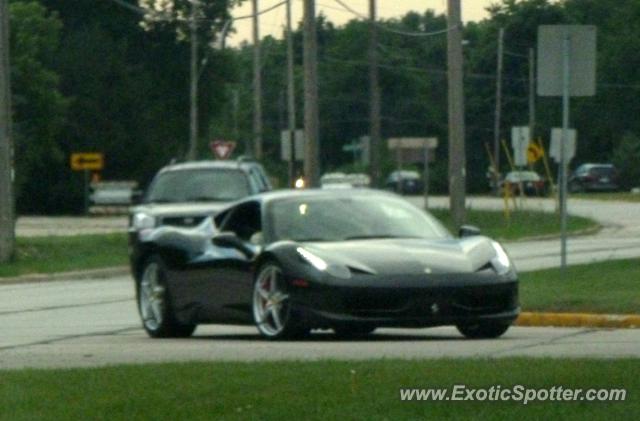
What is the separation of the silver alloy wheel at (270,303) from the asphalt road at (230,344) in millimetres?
190

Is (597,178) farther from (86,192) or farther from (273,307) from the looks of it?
(273,307)

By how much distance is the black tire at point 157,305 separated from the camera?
17.2 meters

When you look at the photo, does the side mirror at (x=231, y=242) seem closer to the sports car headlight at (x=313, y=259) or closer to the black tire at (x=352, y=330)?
the sports car headlight at (x=313, y=259)

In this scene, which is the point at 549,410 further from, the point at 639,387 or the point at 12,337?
the point at 12,337

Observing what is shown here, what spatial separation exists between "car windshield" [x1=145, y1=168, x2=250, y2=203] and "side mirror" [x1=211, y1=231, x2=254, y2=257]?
11.2 metres

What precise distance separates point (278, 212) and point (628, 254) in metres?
17.8

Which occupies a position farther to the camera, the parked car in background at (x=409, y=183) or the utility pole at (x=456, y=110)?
the parked car in background at (x=409, y=183)

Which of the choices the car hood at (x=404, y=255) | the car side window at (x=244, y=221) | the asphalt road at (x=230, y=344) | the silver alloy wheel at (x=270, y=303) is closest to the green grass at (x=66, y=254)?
the asphalt road at (x=230, y=344)

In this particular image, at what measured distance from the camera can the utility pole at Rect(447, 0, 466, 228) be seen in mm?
35750

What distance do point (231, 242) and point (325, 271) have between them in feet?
5.05

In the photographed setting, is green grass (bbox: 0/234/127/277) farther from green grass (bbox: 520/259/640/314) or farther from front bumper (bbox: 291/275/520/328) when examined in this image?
front bumper (bbox: 291/275/520/328)

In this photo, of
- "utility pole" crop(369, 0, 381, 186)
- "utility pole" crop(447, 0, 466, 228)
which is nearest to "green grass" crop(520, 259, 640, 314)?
"utility pole" crop(447, 0, 466, 228)

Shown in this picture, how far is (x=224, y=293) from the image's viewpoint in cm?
1641

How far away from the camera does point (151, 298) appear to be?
17.5 m
